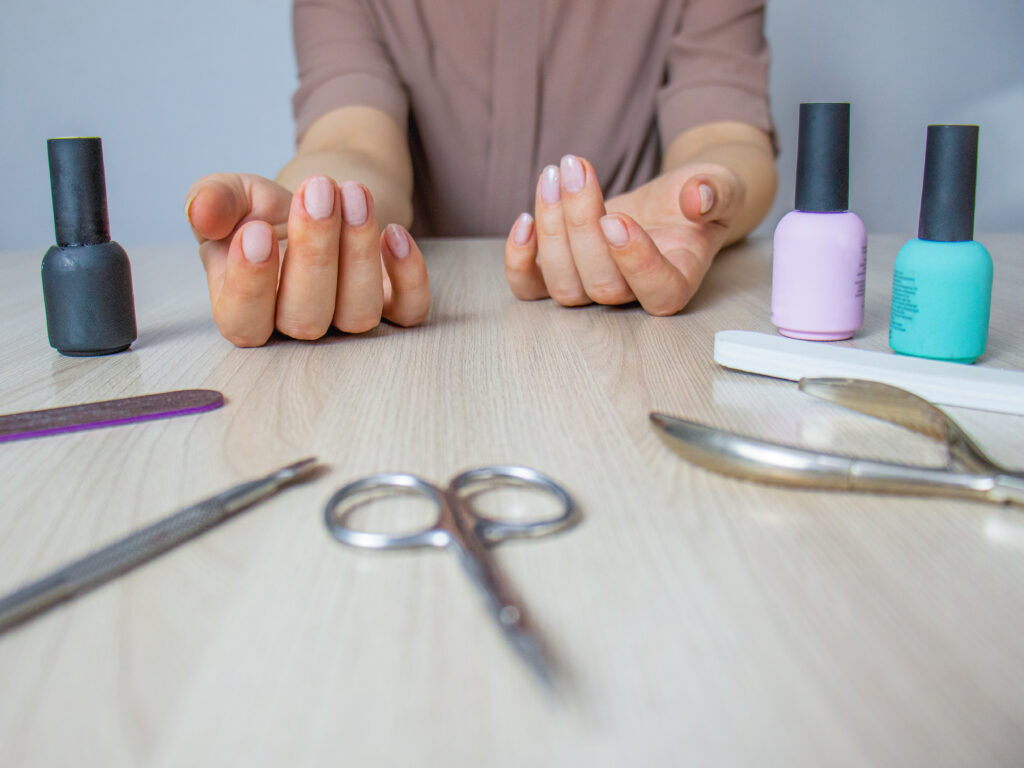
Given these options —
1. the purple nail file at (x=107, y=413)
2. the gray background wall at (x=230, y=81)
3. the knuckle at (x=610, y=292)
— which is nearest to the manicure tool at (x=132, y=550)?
the purple nail file at (x=107, y=413)

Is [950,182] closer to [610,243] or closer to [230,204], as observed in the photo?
[610,243]

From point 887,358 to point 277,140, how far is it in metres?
1.49

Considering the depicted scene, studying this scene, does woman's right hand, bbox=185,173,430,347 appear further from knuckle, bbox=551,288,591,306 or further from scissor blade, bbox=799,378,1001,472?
Answer: scissor blade, bbox=799,378,1001,472

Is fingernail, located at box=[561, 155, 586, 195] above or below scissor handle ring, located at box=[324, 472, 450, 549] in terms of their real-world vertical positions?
above

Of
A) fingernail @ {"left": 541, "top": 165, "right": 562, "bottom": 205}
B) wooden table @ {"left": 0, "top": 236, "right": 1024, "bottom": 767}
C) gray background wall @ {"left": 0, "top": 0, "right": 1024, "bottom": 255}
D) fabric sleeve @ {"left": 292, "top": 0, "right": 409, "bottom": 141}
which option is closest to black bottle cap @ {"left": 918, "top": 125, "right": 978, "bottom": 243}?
wooden table @ {"left": 0, "top": 236, "right": 1024, "bottom": 767}

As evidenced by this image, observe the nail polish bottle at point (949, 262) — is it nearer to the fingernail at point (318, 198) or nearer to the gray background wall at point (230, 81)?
the fingernail at point (318, 198)

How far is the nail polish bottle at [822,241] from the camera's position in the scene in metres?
0.48

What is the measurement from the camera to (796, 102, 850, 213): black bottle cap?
477 millimetres

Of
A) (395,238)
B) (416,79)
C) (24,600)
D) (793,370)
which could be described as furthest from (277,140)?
(24,600)

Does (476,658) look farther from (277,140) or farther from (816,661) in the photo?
(277,140)

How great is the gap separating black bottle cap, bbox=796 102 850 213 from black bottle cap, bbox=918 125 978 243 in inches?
1.8

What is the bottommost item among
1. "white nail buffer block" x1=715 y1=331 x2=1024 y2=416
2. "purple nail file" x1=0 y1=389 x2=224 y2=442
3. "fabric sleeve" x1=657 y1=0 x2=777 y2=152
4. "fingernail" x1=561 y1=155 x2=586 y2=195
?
"purple nail file" x1=0 y1=389 x2=224 y2=442

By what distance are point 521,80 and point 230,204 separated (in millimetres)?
566

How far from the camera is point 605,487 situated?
12.7 inches
